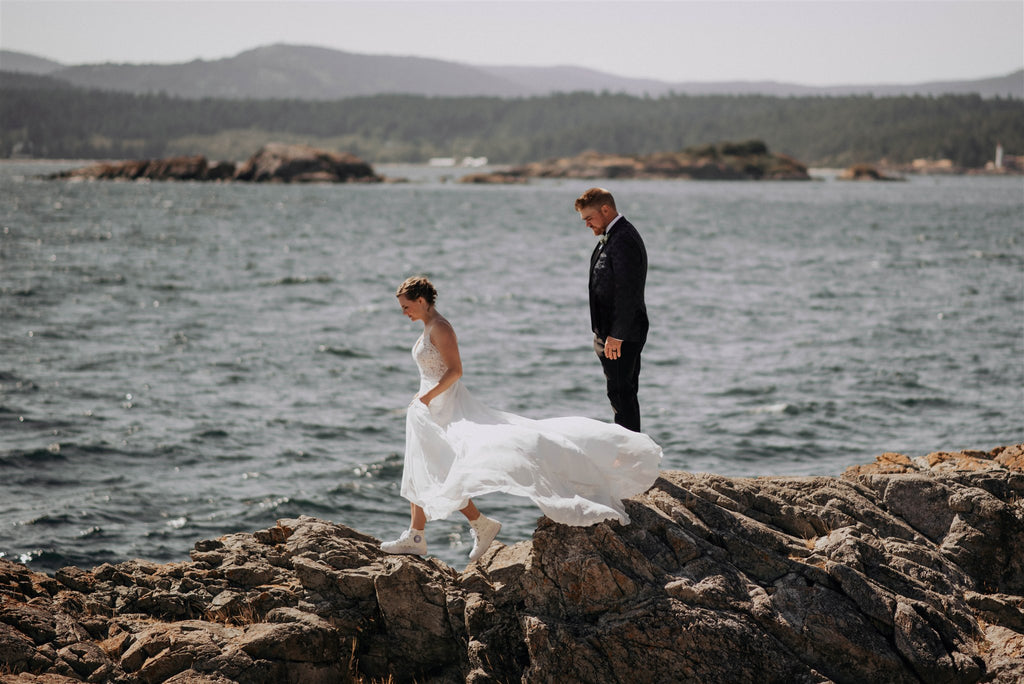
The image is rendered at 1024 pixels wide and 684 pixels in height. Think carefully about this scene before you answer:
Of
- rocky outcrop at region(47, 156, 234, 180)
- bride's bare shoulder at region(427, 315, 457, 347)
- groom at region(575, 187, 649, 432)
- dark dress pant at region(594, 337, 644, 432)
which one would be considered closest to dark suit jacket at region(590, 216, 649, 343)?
groom at region(575, 187, 649, 432)

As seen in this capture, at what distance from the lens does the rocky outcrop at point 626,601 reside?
7836 millimetres

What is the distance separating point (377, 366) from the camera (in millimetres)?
28812

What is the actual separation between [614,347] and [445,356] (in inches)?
64.7

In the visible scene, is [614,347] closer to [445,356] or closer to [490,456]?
[445,356]

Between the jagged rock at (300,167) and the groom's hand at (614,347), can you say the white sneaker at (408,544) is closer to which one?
the groom's hand at (614,347)

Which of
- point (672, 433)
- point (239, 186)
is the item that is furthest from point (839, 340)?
point (239, 186)

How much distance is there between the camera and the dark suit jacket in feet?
29.5

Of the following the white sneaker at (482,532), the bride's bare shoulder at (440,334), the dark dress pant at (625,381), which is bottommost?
the white sneaker at (482,532)

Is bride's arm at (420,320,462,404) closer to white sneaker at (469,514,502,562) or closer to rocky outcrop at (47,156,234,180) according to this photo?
white sneaker at (469,514,502,562)

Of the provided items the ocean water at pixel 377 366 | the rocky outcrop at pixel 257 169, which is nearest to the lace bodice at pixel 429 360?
the ocean water at pixel 377 366

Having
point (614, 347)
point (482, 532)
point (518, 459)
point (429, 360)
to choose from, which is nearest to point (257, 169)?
point (429, 360)

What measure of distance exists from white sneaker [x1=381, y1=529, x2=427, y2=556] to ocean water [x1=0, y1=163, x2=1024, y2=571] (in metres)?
5.57

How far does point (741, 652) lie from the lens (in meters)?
7.73

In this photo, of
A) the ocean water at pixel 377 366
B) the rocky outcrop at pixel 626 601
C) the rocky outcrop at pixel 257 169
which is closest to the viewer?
the rocky outcrop at pixel 626 601
